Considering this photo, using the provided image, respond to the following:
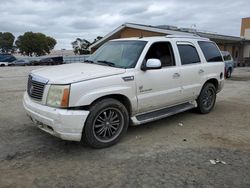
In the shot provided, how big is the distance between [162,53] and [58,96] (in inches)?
97.7

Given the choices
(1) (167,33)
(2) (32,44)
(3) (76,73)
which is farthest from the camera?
(2) (32,44)

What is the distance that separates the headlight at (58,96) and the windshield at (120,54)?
1295 millimetres

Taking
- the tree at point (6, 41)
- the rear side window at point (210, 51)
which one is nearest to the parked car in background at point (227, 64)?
the rear side window at point (210, 51)

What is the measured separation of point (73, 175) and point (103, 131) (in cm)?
111

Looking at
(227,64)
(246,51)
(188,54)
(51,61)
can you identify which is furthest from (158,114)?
(51,61)

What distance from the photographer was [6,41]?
3334 inches

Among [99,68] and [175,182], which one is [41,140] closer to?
[99,68]

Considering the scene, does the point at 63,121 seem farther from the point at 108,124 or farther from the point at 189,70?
the point at 189,70

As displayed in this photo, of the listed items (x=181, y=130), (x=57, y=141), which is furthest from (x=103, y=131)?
(x=181, y=130)

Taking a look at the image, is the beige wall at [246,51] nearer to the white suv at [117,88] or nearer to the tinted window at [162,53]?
the white suv at [117,88]

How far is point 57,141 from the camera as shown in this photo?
4.95m

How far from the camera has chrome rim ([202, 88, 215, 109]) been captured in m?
6.84

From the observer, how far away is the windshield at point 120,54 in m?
5.12

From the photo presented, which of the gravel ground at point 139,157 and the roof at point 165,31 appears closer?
the gravel ground at point 139,157
